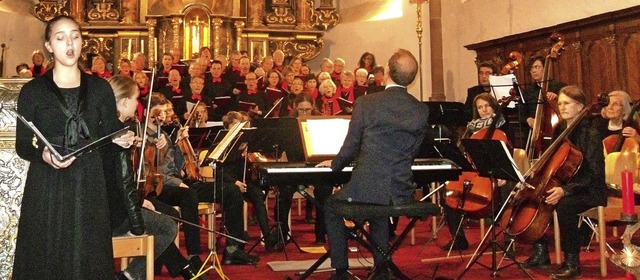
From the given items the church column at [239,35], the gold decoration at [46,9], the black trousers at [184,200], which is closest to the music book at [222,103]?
the black trousers at [184,200]

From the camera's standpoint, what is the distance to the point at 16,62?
45.0 ft

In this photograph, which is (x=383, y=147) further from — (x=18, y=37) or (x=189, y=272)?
(x=18, y=37)

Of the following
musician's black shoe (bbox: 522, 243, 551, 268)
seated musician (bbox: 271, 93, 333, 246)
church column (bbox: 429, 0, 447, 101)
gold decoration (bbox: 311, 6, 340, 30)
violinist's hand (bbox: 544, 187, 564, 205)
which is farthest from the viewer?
gold decoration (bbox: 311, 6, 340, 30)

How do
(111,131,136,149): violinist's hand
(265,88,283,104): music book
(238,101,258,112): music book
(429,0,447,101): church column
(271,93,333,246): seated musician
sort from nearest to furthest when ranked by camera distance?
(111,131,136,149): violinist's hand < (271,93,333,246): seated musician < (238,101,258,112): music book < (265,88,283,104): music book < (429,0,447,101): church column

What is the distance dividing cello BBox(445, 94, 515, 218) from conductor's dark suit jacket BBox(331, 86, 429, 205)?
122cm

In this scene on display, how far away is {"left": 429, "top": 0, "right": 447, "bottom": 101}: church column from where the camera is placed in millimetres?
12453

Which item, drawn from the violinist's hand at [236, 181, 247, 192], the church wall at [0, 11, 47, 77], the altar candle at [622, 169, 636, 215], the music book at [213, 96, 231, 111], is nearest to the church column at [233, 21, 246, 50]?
the church wall at [0, 11, 47, 77]

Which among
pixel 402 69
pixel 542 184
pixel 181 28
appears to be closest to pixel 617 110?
pixel 542 184

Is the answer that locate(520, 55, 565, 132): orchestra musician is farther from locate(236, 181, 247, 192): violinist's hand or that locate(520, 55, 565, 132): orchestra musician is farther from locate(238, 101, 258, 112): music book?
locate(238, 101, 258, 112): music book

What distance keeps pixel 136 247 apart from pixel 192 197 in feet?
5.23

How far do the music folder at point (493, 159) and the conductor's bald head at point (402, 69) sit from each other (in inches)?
23.9

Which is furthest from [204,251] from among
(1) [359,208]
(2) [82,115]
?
(2) [82,115]

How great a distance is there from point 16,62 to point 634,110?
453 inches

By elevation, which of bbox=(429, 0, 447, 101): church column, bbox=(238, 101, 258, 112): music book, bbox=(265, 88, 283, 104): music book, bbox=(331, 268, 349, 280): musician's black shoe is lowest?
bbox=(331, 268, 349, 280): musician's black shoe
